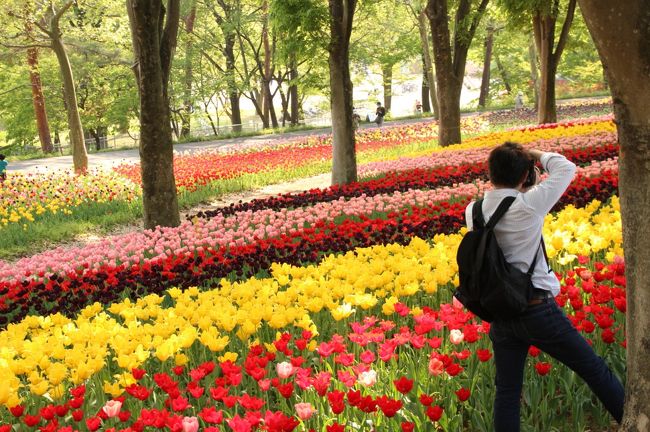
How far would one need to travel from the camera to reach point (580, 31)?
85.3 feet

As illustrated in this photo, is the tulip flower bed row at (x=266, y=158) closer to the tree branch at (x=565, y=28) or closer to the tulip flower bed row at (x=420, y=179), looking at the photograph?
the tulip flower bed row at (x=420, y=179)

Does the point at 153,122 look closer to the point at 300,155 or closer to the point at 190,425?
the point at 190,425

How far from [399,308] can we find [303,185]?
13.6 m

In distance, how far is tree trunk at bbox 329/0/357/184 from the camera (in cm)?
1336

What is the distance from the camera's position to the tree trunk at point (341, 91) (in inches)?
526

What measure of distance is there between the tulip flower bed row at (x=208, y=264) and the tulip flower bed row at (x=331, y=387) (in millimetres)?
1664

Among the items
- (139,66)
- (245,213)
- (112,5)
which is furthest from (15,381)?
(112,5)

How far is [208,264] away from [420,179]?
19.9 ft

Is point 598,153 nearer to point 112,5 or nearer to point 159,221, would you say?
point 159,221

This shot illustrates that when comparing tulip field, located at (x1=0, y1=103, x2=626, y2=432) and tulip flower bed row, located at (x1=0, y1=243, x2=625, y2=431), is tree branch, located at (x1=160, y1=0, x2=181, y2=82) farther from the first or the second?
tulip flower bed row, located at (x1=0, y1=243, x2=625, y2=431)

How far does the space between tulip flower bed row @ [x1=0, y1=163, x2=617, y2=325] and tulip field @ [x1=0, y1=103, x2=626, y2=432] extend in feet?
0.09

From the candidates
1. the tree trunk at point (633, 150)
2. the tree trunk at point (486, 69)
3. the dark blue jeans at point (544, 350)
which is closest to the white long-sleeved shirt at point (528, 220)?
the dark blue jeans at point (544, 350)

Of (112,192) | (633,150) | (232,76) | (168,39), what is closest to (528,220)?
(633,150)

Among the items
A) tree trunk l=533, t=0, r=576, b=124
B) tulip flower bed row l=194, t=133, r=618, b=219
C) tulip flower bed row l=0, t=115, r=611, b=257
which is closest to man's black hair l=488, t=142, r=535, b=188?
tulip flower bed row l=194, t=133, r=618, b=219
